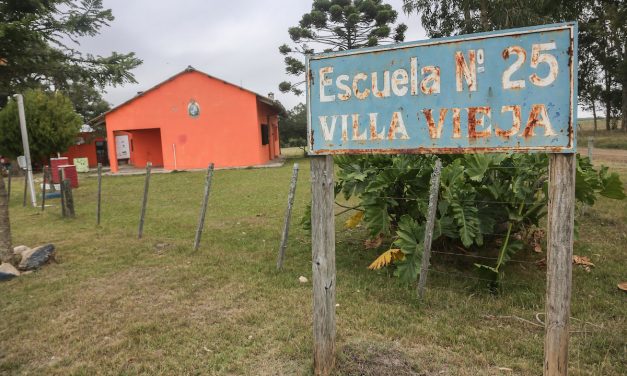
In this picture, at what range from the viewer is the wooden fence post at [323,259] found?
111 inches

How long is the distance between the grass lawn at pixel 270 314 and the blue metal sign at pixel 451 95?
1579 mm

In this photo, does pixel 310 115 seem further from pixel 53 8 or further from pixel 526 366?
pixel 53 8

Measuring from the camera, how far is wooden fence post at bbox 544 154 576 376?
2143 millimetres

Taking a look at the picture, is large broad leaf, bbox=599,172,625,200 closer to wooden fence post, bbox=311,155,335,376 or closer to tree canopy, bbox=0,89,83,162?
wooden fence post, bbox=311,155,335,376

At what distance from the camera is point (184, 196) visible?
1229 centimetres

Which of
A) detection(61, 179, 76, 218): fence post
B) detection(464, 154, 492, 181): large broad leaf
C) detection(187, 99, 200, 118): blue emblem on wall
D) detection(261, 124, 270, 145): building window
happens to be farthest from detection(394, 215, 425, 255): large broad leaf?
detection(261, 124, 270, 145): building window

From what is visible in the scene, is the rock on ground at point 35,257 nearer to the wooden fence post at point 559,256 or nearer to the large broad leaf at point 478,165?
the large broad leaf at point 478,165

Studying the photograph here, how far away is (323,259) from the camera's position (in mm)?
2852

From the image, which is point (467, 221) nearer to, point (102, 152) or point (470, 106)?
point (470, 106)

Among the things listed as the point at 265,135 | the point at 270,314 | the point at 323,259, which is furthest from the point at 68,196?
the point at 265,135

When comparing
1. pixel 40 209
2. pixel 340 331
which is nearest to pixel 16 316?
pixel 340 331

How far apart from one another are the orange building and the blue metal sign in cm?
1908

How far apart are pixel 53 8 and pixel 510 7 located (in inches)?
654

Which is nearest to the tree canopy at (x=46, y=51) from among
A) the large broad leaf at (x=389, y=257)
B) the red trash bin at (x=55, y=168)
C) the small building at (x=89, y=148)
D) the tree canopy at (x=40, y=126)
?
the large broad leaf at (x=389, y=257)
